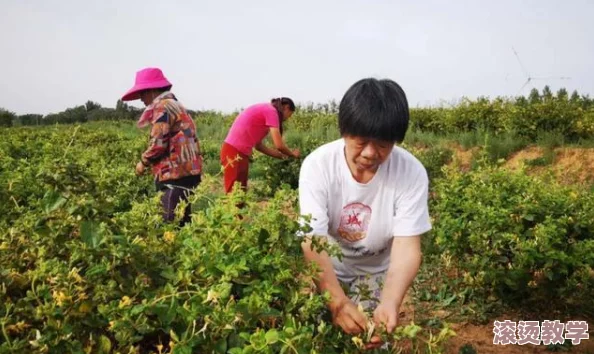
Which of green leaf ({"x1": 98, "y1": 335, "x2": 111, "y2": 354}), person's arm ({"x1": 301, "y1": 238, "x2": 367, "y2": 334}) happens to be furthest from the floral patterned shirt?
green leaf ({"x1": 98, "y1": 335, "x2": 111, "y2": 354})

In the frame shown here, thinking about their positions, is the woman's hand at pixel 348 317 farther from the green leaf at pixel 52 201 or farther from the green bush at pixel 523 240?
the green bush at pixel 523 240

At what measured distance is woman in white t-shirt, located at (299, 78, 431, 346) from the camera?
1.66 metres

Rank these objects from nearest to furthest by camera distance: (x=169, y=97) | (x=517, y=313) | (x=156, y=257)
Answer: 1. (x=156, y=257)
2. (x=517, y=313)
3. (x=169, y=97)

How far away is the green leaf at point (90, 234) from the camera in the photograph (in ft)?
3.85

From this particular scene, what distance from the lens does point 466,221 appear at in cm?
358

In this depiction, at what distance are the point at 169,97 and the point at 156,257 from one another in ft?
9.68

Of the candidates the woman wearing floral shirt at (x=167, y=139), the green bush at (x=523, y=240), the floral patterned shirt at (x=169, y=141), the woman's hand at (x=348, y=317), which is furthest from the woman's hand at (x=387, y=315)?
the floral patterned shirt at (x=169, y=141)

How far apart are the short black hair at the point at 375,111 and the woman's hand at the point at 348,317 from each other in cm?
53

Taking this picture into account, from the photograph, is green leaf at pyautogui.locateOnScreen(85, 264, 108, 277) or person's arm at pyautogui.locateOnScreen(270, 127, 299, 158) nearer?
green leaf at pyautogui.locateOnScreen(85, 264, 108, 277)

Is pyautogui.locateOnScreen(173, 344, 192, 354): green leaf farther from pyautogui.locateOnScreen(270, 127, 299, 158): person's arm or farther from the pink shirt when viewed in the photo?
pyautogui.locateOnScreen(270, 127, 299, 158): person's arm

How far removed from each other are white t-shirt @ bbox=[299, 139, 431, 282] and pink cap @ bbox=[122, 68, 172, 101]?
8.19 feet

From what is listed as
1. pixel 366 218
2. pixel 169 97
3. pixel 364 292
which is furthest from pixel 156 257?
pixel 169 97

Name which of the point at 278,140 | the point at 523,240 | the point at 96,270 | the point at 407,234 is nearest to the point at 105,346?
the point at 96,270

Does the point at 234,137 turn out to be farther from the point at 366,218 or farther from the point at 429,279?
the point at 366,218
